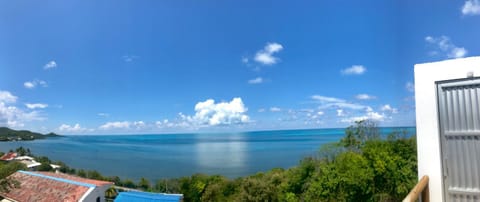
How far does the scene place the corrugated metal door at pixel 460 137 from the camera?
1630 millimetres

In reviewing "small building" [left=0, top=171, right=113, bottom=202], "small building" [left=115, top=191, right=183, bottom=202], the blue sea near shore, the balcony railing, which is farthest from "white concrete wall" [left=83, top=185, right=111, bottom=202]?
the balcony railing

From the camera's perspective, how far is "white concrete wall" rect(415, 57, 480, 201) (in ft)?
5.64

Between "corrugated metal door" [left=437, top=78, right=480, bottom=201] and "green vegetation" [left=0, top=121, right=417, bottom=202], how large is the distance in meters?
5.88

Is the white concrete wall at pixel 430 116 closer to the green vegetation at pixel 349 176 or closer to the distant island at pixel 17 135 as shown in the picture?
the green vegetation at pixel 349 176

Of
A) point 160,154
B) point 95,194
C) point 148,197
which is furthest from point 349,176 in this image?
point 160,154

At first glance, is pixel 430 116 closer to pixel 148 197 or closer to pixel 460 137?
pixel 460 137

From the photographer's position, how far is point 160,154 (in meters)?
35.9

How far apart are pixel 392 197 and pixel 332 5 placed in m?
14.1

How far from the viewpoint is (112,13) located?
16.7 meters

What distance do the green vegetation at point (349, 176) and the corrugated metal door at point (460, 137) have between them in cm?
588

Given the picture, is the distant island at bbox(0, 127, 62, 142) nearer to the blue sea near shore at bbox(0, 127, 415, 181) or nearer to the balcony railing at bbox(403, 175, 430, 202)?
the blue sea near shore at bbox(0, 127, 415, 181)

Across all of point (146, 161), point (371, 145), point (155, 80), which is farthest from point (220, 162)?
point (371, 145)

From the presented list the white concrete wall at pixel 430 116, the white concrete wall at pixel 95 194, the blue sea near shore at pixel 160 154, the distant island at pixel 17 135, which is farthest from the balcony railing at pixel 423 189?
the distant island at pixel 17 135

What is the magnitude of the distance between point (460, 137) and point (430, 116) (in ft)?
0.59
